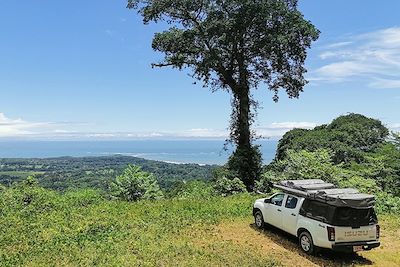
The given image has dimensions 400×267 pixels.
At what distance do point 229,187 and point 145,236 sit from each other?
12.0 m

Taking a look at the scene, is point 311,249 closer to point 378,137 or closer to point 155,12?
point 155,12

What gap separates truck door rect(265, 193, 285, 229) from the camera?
45.0 feet

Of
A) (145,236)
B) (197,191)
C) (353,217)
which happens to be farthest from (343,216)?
(197,191)

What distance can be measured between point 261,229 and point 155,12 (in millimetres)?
17401

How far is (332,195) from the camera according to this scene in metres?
11.6

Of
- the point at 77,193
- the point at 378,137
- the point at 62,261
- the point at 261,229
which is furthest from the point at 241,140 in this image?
the point at 378,137

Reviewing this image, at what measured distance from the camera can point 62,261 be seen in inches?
443

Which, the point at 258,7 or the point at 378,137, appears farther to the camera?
the point at 378,137

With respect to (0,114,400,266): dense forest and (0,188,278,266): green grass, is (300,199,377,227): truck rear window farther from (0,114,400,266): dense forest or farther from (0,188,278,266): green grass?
(0,188,278,266): green grass

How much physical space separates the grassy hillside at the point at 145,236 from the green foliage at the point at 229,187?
5192 millimetres

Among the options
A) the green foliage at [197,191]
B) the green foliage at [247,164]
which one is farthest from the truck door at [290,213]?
the green foliage at [247,164]

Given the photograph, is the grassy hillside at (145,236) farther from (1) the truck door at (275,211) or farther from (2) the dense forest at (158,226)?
(1) the truck door at (275,211)

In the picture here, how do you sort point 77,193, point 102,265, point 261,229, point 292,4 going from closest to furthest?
point 102,265, point 261,229, point 77,193, point 292,4

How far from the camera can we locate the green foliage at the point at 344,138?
1732 inches
